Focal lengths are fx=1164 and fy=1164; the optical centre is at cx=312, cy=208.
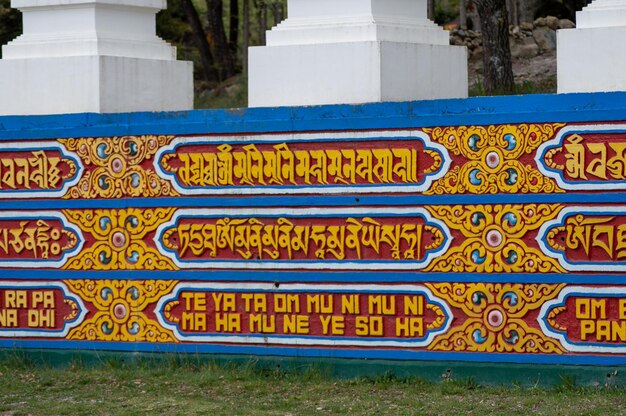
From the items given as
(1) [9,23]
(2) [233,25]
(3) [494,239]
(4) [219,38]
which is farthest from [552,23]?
(3) [494,239]

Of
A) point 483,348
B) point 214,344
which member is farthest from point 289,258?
point 483,348

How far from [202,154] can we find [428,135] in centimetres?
140

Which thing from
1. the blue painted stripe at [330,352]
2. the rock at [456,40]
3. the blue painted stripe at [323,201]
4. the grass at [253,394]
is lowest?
the grass at [253,394]

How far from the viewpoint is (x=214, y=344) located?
6.95 metres

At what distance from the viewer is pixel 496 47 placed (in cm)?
1326

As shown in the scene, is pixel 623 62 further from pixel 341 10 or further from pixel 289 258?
pixel 289 258

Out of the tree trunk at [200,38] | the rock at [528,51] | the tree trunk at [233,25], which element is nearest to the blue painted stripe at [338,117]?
the rock at [528,51]

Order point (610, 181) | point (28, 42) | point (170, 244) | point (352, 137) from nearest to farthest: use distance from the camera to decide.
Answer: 1. point (610, 181)
2. point (352, 137)
3. point (170, 244)
4. point (28, 42)

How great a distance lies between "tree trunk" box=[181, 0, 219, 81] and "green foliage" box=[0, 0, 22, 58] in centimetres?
305

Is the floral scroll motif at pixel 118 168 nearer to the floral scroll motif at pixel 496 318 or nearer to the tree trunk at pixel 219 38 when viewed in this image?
the floral scroll motif at pixel 496 318

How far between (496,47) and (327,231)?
7152mm

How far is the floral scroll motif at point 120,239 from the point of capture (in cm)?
709

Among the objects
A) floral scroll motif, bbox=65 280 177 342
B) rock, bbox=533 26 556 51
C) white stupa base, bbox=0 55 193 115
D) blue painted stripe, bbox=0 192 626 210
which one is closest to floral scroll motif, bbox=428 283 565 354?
blue painted stripe, bbox=0 192 626 210

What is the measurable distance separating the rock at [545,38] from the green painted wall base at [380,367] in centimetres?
1135
